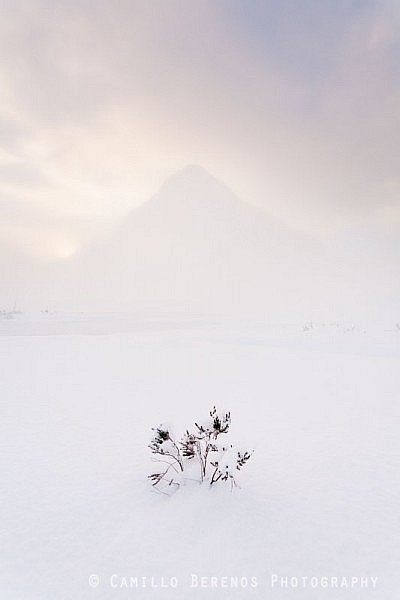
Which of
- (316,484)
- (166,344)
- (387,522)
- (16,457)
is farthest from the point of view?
(166,344)

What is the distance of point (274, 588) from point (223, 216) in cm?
7906

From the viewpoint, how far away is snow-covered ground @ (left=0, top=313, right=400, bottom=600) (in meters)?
2.76

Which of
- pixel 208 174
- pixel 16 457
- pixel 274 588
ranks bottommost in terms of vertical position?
pixel 274 588

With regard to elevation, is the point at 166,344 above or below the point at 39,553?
above

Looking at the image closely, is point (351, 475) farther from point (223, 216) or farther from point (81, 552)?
point (223, 216)

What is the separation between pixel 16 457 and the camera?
14.9 feet

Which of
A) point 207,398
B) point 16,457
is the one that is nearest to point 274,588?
point 16,457
